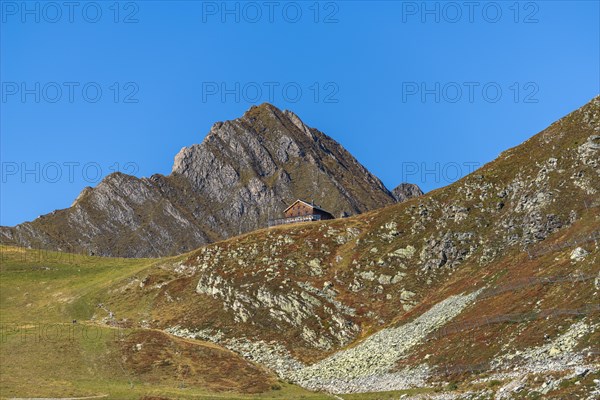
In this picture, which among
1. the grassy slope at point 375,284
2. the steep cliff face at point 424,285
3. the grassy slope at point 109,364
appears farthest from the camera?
the grassy slope at point 109,364

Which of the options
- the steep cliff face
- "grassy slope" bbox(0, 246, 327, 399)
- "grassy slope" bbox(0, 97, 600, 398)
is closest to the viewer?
the steep cliff face

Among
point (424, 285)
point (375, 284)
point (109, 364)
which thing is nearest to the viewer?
point (109, 364)

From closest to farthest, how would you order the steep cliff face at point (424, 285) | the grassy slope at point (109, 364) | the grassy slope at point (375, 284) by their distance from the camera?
the steep cliff face at point (424, 285) < the grassy slope at point (375, 284) < the grassy slope at point (109, 364)

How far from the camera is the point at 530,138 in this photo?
144250 mm

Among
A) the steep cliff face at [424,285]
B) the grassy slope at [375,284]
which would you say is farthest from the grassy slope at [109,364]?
the steep cliff face at [424,285]

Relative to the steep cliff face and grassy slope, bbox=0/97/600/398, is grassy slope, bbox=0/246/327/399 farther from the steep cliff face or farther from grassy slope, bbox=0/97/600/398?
the steep cliff face

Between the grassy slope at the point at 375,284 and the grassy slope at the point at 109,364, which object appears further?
the grassy slope at the point at 109,364

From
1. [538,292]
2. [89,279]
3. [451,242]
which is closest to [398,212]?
[451,242]

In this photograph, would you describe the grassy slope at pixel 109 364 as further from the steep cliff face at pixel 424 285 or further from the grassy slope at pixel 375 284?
the steep cliff face at pixel 424 285

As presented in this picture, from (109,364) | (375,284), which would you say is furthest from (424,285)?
(109,364)

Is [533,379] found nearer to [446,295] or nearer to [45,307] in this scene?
[446,295]

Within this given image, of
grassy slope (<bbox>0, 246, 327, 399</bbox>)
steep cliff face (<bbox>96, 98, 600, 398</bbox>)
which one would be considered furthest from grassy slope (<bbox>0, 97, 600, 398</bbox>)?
grassy slope (<bbox>0, 246, 327, 399</bbox>)

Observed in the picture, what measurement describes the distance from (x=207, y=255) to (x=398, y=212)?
42.3 meters

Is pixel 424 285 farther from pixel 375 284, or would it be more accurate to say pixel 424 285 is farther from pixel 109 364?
pixel 109 364
